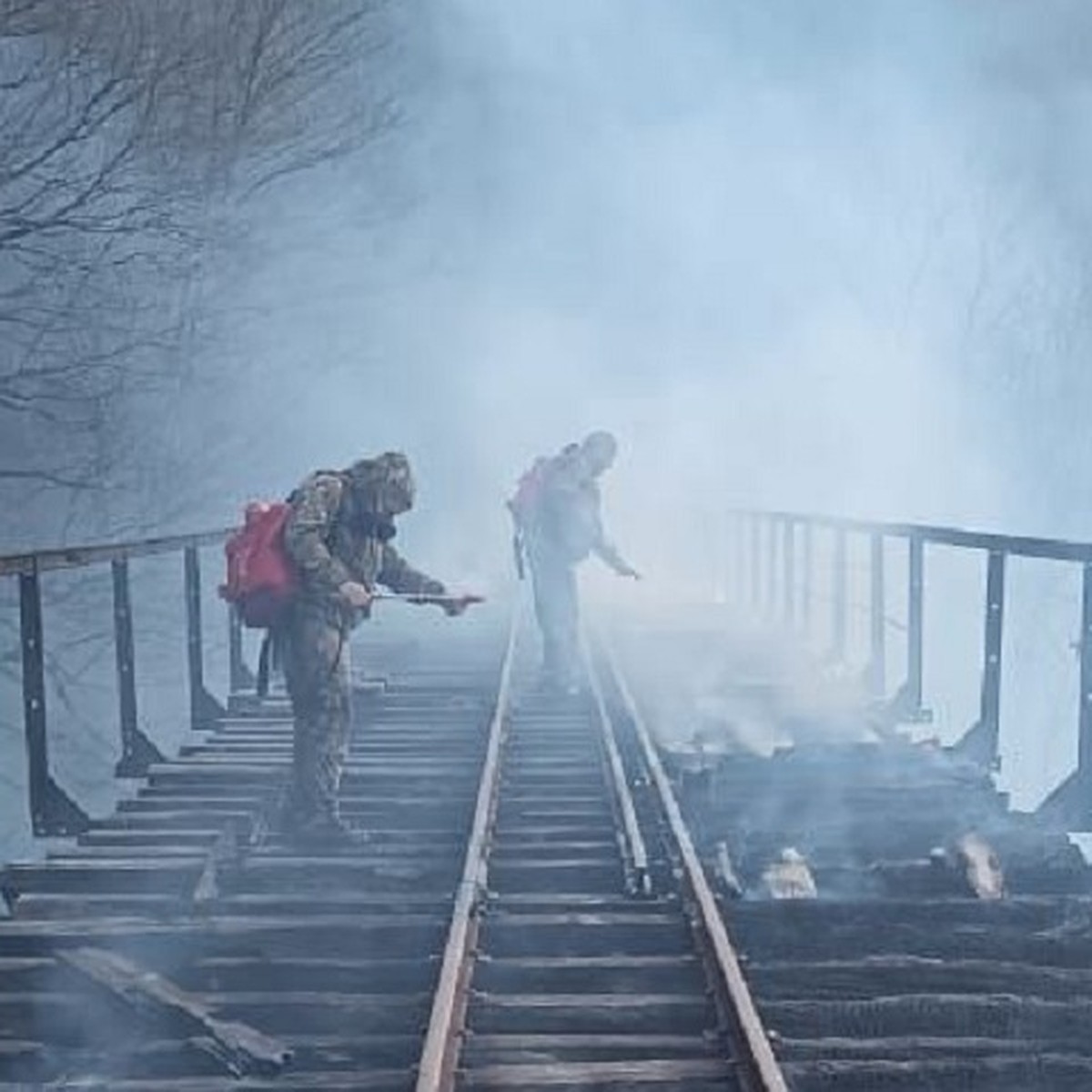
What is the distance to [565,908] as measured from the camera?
19.1 feet

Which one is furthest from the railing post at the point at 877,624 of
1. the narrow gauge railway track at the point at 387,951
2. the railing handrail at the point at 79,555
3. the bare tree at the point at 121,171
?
the bare tree at the point at 121,171

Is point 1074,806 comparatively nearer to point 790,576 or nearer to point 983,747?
point 983,747

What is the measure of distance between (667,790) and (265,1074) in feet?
11.2

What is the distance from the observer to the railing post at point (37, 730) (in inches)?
A: 284

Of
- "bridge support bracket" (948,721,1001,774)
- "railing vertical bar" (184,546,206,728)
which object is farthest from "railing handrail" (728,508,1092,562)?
"railing vertical bar" (184,546,206,728)

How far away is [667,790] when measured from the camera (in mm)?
7520

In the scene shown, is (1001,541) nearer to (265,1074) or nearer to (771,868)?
(771,868)

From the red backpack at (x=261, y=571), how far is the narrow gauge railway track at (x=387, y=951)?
0.98m

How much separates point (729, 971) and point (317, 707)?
2.61 m

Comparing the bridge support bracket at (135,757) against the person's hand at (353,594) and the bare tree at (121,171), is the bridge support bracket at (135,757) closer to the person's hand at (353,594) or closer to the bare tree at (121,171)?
the person's hand at (353,594)

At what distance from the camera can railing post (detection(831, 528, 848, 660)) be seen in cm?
1241

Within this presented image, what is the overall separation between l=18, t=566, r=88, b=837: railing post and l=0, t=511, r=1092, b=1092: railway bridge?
2 cm

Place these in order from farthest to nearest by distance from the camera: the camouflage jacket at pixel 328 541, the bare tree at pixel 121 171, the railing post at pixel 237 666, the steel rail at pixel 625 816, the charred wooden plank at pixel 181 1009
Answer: the bare tree at pixel 121 171 → the railing post at pixel 237 666 → the camouflage jacket at pixel 328 541 → the steel rail at pixel 625 816 → the charred wooden plank at pixel 181 1009

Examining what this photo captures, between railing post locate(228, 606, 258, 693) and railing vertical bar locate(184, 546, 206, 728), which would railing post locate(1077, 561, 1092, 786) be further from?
railing post locate(228, 606, 258, 693)
